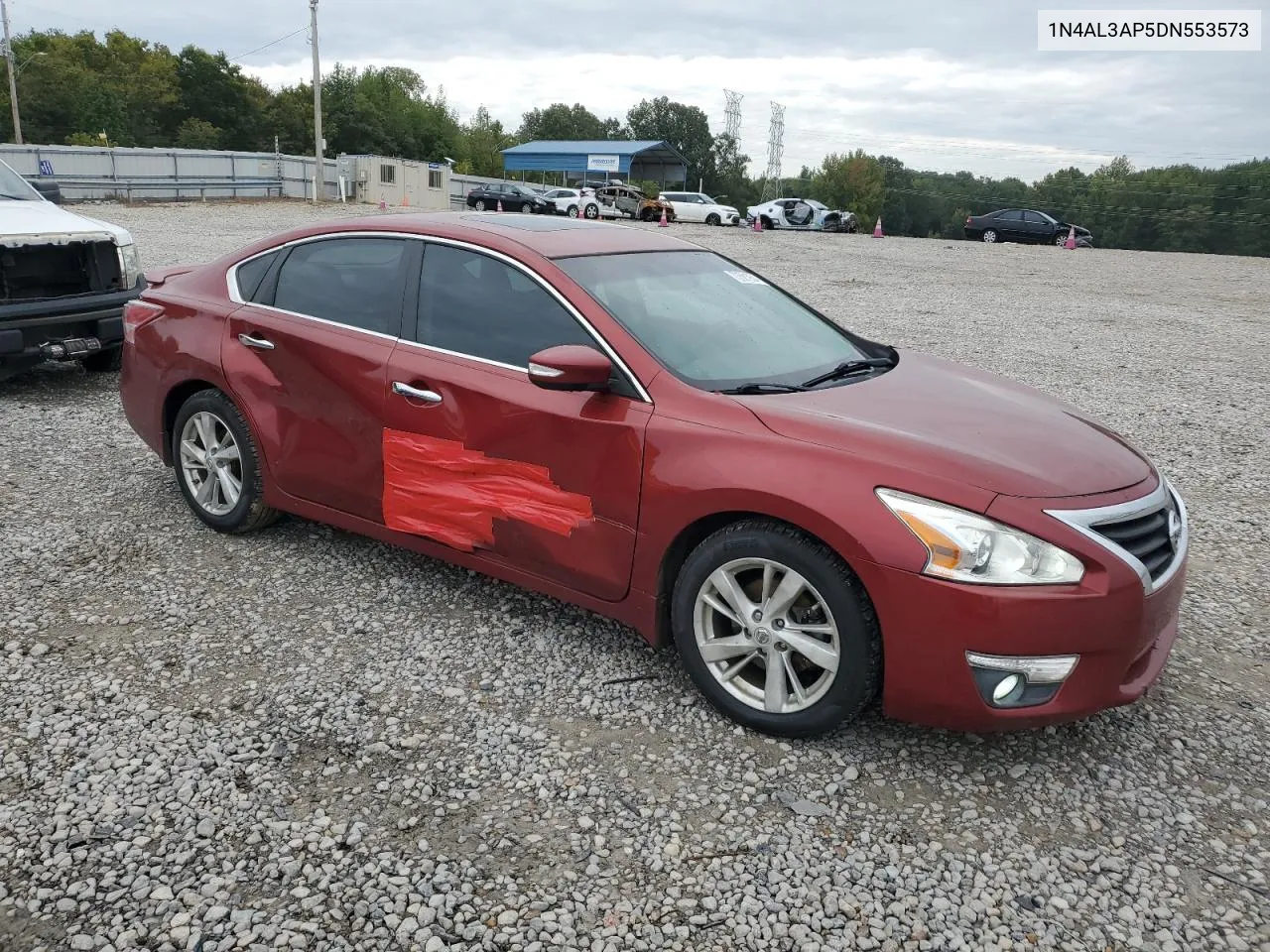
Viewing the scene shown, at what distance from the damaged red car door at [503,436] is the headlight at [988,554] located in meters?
1.01

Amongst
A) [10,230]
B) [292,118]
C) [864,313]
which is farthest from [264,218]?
[292,118]

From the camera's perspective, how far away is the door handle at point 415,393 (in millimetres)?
3840

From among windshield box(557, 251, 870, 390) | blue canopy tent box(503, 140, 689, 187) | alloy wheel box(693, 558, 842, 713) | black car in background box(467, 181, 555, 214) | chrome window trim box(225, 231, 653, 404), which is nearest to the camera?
alloy wheel box(693, 558, 842, 713)

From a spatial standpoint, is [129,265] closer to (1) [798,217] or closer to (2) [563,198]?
(1) [798,217]

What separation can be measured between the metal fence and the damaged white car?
1864cm

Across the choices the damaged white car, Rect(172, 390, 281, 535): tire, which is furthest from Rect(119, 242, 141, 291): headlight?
the damaged white car

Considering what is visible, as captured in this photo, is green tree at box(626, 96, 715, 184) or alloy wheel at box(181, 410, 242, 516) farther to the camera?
green tree at box(626, 96, 715, 184)

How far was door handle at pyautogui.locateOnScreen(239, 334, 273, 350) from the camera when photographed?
14.5 feet

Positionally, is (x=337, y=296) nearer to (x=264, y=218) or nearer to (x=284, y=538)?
(x=284, y=538)

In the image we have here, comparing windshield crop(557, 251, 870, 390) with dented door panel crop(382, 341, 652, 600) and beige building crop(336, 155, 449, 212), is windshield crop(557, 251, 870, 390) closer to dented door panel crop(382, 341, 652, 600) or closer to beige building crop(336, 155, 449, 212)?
dented door panel crop(382, 341, 652, 600)

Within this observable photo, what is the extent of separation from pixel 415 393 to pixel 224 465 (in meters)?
1.42

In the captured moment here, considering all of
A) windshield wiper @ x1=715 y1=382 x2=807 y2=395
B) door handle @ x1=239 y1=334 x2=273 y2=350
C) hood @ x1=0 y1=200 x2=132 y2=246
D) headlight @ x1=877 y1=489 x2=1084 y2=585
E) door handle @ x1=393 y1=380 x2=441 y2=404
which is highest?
windshield wiper @ x1=715 y1=382 x2=807 y2=395

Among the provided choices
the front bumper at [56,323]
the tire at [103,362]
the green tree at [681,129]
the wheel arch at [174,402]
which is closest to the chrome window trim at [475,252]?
the wheel arch at [174,402]

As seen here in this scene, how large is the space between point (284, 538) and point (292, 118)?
8608 centimetres
